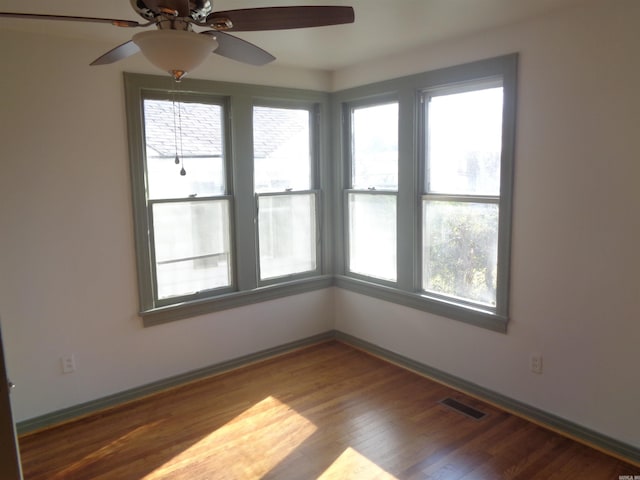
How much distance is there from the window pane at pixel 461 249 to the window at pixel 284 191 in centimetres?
117

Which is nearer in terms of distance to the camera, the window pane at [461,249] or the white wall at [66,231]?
the white wall at [66,231]

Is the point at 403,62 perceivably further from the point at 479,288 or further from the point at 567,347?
the point at 567,347

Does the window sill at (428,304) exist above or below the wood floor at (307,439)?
above

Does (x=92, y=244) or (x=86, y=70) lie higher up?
(x=86, y=70)

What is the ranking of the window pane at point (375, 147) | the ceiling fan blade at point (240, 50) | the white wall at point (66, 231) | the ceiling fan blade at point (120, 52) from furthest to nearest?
the window pane at point (375, 147) < the white wall at point (66, 231) < the ceiling fan blade at point (120, 52) < the ceiling fan blade at point (240, 50)

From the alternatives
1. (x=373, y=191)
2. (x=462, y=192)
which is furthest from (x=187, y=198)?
(x=462, y=192)

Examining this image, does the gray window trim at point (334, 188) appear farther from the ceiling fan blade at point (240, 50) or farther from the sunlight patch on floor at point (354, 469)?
the ceiling fan blade at point (240, 50)

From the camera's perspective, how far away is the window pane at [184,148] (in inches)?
137

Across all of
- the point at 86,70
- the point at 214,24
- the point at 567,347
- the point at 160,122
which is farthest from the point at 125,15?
the point at 567,347

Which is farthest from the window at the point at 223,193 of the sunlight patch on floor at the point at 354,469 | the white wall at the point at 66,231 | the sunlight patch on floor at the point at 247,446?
the sunlight patch on floor at the point at 354,469

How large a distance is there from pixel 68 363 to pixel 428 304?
2.58 metres

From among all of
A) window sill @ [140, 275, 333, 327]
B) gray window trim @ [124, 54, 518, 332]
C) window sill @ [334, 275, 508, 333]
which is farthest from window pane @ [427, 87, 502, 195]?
window sill @ [140, 275, 333, 327]

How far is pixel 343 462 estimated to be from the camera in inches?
106

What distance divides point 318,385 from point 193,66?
105 inches
